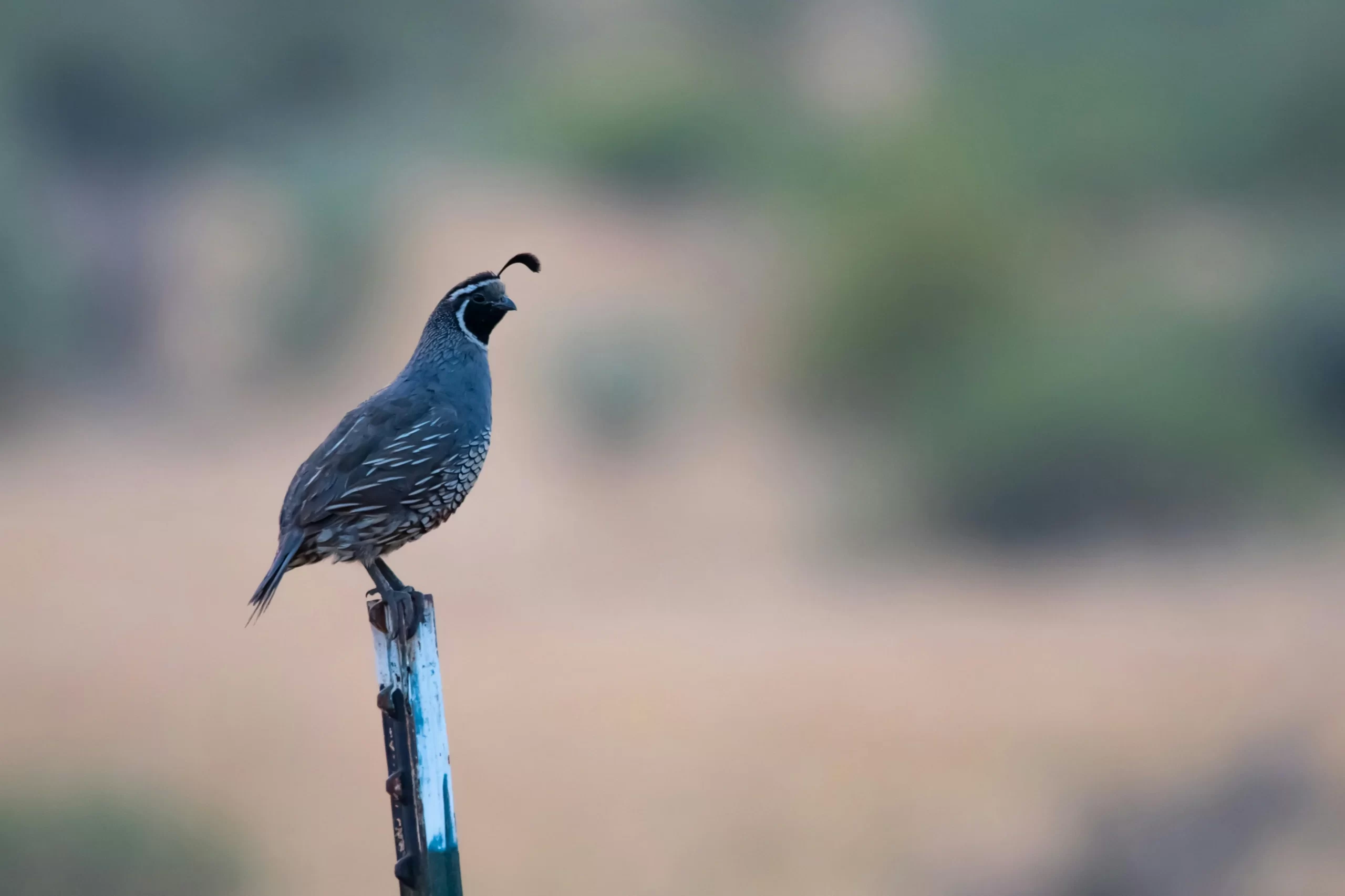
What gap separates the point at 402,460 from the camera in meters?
3.79

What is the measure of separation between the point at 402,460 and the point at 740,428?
10911mm

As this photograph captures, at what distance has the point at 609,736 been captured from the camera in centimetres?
867

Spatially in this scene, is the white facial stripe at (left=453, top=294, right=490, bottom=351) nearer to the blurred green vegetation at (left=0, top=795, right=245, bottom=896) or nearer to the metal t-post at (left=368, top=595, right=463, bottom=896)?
the metal t-post at (left=368, top=595, right=463, bottom=896)

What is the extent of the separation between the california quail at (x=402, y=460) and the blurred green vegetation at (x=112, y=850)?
3808 millimetres

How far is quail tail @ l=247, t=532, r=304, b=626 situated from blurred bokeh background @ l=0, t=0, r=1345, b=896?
3737 mm

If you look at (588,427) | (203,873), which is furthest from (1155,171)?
(203,873)

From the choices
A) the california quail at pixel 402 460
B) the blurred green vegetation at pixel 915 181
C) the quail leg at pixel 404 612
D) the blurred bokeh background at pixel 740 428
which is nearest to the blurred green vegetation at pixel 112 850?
the blurred bokeh background at pixel 740 428

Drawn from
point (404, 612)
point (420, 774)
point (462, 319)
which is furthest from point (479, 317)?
point (420, 774)

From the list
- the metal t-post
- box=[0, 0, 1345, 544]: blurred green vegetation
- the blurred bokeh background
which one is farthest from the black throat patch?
box=[0, 0, 1345, 544]: blurred green vegetation

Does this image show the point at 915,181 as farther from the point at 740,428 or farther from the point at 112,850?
the point at 112,850

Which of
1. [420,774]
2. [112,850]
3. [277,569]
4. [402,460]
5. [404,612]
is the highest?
[112,850]

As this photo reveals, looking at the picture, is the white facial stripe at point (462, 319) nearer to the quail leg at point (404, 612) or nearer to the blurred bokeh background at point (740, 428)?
the quail leg at point (404, 612)

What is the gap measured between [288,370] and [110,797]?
9.17m

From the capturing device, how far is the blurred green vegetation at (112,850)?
7.01m
